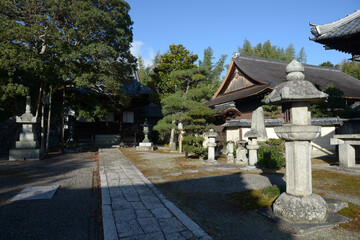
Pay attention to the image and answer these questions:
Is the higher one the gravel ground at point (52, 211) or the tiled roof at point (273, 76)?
the tiled roof at point (273, 76)

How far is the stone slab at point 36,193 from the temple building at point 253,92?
28.5 ft

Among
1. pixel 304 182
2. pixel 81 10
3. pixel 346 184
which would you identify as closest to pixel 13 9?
pixel 81 10

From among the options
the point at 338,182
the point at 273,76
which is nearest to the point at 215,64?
the point at 273,76

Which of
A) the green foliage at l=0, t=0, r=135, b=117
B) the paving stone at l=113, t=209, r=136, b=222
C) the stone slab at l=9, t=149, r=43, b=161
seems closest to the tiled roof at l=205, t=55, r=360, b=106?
the green foliage at l=0, t=0, r=135, b=117

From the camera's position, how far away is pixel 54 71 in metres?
10.1

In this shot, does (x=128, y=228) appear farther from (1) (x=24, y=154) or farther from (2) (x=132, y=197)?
(1) (x=24, y=154)

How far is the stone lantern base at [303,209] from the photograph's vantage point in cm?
313

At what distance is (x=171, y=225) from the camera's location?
3123 millimetres

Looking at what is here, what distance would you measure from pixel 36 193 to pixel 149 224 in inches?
130

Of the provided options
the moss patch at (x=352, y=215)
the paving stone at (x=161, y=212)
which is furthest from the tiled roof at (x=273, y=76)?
the paving stone at (x=161, y=212)

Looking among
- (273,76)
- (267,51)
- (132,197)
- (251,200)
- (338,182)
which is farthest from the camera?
(267,51)

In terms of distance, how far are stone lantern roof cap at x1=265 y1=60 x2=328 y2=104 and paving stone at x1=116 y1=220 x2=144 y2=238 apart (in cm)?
304

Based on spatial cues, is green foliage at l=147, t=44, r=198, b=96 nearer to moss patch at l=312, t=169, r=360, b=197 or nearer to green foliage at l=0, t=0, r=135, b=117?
green foliage at l=0, t=0, r=135, b=117

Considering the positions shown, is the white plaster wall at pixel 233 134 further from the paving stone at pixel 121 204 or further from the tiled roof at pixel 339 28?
the paving stone at pixel 121 204
